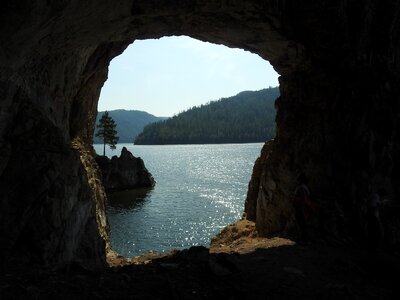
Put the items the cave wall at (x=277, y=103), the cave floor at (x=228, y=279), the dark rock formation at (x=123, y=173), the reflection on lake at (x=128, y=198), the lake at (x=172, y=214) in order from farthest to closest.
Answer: the dark rock formation at (x=123, y=173) < the reflection on lake at (x=128, y=198) < the lake at (x=172, y=214) < the cave wall at (x=277, y=103) < the cave floor at (x=228, y=279)

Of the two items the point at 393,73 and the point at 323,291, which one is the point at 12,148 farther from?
the point at 393,73

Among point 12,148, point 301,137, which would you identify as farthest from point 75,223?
point 301,137

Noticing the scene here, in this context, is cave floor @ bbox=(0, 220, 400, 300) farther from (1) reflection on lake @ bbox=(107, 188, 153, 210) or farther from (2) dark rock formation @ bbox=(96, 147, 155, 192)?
(2) dark rock formation @ bbox=(96, 147, 155, 192)

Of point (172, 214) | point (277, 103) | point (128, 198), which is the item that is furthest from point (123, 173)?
point (277, 103)

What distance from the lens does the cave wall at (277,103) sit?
1329cm

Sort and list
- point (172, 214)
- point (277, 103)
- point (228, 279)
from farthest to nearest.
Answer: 1. point (172, 214)
2. point (277, 103)
3. point (228, 279)

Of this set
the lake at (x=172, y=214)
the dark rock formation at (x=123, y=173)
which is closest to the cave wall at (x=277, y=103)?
the lake at (x=172, y=214)

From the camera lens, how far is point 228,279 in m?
11.0

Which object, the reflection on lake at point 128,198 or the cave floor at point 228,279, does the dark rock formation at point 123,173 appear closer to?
the reflection on lake at point 128,198

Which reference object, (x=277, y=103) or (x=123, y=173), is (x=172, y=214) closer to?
(x=123, y=173)

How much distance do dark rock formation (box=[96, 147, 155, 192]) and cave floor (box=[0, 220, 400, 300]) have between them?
7793 centimetres

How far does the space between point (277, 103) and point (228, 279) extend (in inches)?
621

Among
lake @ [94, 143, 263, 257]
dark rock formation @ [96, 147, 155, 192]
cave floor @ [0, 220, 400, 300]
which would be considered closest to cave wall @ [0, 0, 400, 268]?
cave floor @ [0, 220, 400, 300]

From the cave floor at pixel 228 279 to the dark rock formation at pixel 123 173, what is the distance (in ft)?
256
